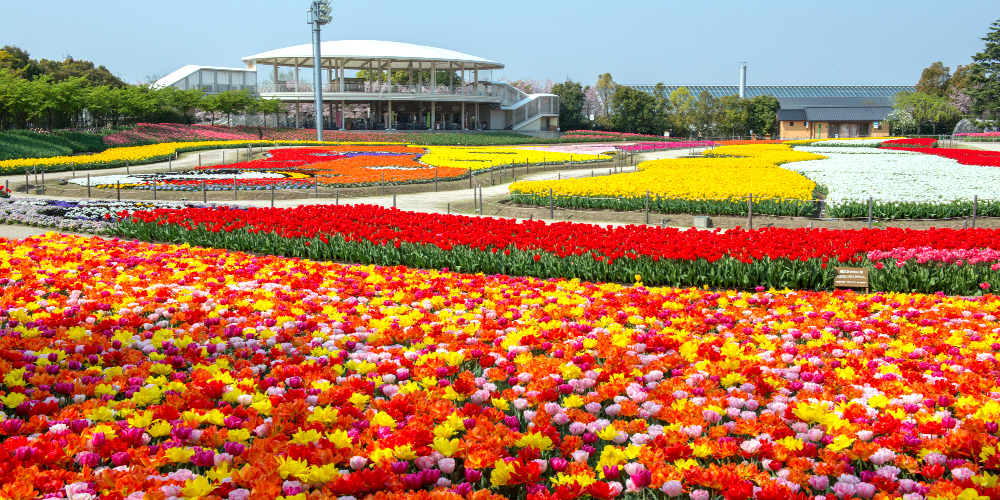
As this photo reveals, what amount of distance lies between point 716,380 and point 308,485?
2.85m

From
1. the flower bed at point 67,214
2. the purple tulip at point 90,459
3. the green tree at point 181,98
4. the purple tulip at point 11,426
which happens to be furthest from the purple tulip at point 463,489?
the green tree at point 181,98

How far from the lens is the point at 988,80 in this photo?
79.1 metres

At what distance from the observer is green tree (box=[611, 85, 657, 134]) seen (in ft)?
295

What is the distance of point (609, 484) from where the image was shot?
11.5ft

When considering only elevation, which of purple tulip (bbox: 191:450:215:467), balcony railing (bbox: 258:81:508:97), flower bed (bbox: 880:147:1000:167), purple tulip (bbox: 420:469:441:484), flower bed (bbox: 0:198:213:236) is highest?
balcony railing (bbox: 258:81:508:97)

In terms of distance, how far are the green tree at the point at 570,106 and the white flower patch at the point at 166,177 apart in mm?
59662

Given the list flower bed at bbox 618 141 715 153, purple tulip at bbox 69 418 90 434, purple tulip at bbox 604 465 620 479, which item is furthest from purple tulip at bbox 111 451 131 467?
flower bed at bbox 618 141 715 153

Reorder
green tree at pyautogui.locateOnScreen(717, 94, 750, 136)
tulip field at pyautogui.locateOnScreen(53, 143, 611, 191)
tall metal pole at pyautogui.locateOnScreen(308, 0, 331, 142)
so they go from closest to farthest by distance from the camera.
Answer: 1. tulip field at pyautogui.locateOnScreen(53, 143, 611, 191)
2. tall metal pole at pyautogui.locateOnScreen(308, 0, 331, 142)
3. green tree at pyautogui.locateOnScreen(717, 94, 750, 136)

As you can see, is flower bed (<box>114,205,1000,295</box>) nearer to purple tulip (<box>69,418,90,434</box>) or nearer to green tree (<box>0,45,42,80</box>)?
purple tulip (<box>69,418,90,434</box>)

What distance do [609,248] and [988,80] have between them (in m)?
84.7

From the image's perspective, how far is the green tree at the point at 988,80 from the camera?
77250 millimetres

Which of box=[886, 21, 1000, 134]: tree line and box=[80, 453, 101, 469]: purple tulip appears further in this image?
box=[886, 21, 1000, 134]: tree line

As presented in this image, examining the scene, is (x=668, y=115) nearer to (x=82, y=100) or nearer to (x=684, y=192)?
(x=82, y=100)

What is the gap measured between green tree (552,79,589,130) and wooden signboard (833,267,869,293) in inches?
3267
